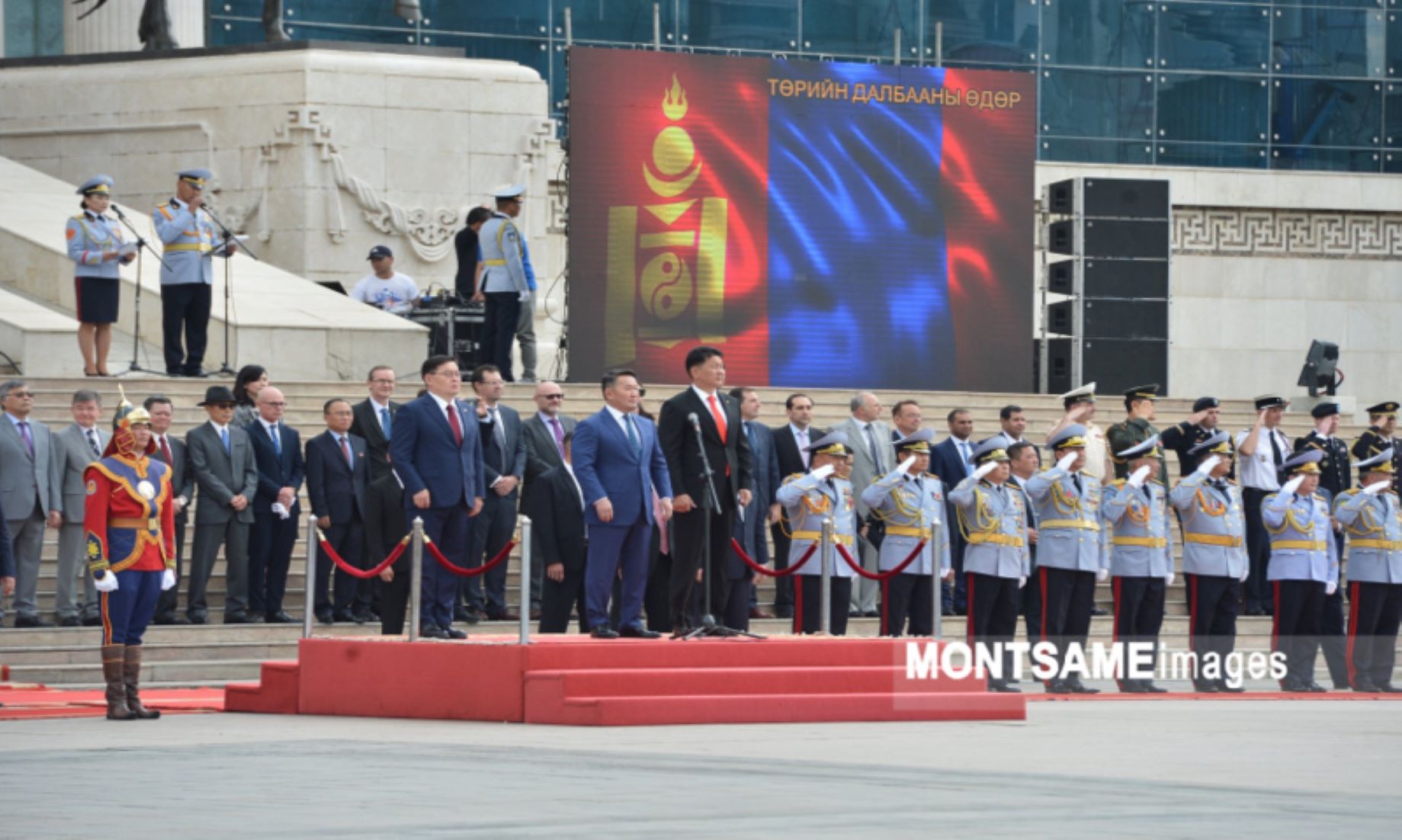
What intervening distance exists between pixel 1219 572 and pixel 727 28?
15420 mm

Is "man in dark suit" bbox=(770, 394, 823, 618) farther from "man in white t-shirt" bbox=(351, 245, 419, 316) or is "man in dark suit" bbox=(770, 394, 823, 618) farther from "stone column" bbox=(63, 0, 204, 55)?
"stone column" bbox=(63, 0, 204, 55)

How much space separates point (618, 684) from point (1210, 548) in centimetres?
482

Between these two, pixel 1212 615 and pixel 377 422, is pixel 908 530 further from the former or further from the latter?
pixel 377 422

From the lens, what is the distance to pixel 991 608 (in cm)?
1520

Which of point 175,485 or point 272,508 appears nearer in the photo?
point 175,485

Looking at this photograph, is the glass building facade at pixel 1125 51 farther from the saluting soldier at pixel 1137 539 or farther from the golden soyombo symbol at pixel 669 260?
the saluting soldier at pixel 1137 539

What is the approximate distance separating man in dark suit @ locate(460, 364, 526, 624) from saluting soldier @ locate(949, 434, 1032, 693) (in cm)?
262

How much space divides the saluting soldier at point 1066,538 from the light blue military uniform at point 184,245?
688 cm

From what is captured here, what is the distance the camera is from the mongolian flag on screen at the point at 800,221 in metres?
21.1

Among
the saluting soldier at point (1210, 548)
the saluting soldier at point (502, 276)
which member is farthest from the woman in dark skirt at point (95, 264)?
the saluting soldier at point (1210, 548)

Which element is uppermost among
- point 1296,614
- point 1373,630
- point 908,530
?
point 908,530

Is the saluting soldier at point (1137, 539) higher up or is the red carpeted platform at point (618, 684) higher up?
the saluting soldier at point (1137, 539)

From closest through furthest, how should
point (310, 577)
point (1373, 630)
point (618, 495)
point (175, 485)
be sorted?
point (310, 577) → point (618, 495) → point (175, 485) → point (1373, 630)

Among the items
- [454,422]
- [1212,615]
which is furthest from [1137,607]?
[454,422]
